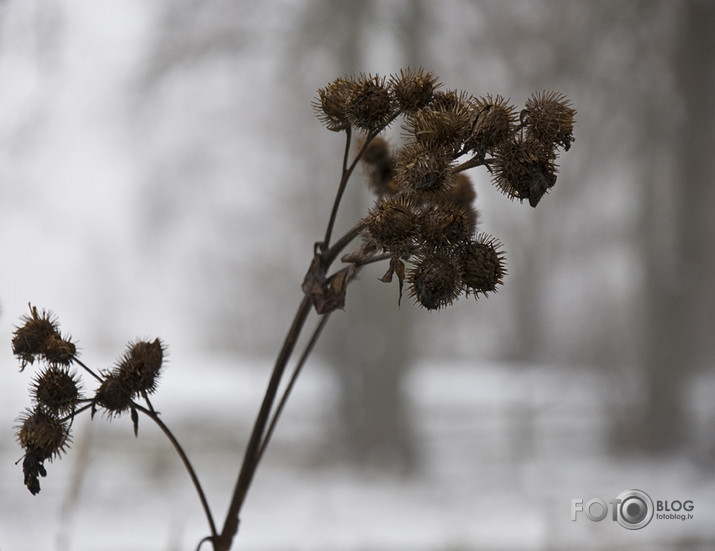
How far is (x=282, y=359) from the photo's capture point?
458 mm

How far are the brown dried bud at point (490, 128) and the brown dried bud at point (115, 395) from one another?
24cm

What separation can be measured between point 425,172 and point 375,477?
4.95ft

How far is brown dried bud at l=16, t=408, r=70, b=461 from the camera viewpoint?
15.5 inches

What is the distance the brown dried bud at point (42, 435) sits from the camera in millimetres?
394

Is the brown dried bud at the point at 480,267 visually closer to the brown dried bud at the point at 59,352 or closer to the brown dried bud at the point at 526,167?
the brown dried bud at the point at 526,167

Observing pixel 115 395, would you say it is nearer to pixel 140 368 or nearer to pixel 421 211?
pixel 140 368

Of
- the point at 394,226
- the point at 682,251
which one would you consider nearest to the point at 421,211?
the point at 394,226

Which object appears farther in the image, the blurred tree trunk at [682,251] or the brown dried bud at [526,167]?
the blurred tree trunk at [682,251]

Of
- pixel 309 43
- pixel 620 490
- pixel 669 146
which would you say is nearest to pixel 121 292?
pixel 309 43

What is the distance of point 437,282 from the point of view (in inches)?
14.6

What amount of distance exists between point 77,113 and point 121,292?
0.44m

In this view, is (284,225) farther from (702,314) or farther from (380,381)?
(702,314)

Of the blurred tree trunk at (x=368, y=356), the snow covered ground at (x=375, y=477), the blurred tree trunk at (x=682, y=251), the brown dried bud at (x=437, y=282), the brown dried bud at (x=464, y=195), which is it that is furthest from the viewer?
the blurred tree trunk at (x=682, y=251)

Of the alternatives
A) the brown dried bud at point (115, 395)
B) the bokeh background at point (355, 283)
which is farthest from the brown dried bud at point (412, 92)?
the bokeh background at point (355, 283)
